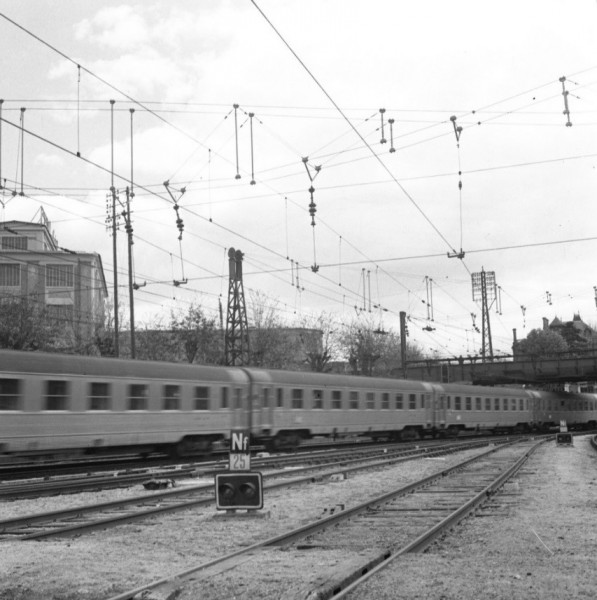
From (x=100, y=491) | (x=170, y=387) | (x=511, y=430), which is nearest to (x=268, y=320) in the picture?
(x=511, y=430)

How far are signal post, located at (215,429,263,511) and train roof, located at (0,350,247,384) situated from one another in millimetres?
7998

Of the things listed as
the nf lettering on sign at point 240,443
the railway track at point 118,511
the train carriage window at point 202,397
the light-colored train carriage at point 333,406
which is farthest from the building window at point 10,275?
the nf lettering on sign at point 240,443

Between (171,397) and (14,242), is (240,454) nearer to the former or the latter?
(171,397)

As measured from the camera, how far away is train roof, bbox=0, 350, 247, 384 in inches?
737

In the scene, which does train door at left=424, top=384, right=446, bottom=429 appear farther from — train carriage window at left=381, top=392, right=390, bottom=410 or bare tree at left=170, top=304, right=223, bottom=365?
bare tree at left=170, top=304, right=223, bottom=365

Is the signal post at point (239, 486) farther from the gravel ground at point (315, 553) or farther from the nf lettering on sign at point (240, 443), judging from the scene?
the gravel ground at point (315, 553)

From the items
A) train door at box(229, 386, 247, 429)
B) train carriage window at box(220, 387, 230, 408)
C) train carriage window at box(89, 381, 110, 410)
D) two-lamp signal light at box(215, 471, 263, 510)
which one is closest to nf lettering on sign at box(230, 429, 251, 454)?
two-lamp signal light at box(215, 471, 263, 510)

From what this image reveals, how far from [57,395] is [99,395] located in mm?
1475

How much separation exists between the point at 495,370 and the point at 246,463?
61.4 meters

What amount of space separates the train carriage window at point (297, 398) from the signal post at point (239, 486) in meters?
17.2

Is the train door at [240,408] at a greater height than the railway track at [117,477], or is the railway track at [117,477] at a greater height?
the train door at [240,408]

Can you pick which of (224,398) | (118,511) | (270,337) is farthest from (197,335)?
(118,511)

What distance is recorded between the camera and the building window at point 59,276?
82.1 metres

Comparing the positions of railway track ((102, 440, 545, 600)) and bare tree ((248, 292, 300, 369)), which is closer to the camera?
railway track ((102, 440, 545, 600))
